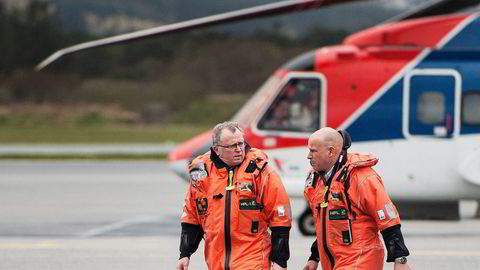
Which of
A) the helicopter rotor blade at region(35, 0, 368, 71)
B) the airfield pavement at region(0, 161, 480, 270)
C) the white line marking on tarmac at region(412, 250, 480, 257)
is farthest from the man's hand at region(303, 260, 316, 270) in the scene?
the helicopter rotor blade at region(35, 0, 368, 71)

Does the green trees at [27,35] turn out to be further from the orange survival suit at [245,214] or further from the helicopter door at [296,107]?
the orange survival suit at [245,214]

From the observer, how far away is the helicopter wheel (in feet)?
39.1

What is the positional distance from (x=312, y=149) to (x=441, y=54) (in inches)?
267

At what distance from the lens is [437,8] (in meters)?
13.2

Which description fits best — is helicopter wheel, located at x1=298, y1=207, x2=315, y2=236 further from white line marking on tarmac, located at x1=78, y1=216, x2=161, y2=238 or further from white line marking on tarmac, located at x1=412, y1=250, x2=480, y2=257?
white line marking on tarmac, located at x1=78, y1=216, x2=161, y2=238

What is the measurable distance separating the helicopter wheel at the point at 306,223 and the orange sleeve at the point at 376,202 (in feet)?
20.0

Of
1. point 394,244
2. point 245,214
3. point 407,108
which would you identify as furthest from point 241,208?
point 407,108

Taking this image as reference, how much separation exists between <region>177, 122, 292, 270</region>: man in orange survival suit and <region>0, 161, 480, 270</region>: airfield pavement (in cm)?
333

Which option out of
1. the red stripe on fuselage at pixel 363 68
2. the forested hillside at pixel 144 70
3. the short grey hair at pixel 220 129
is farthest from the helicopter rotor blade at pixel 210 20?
the forested hillside at pixel 144 70

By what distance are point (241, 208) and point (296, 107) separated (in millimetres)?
6731

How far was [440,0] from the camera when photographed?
502 inches

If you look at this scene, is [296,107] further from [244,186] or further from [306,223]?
[244,186]

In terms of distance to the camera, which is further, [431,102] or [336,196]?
[431,102]

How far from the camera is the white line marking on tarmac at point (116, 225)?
480 inches
